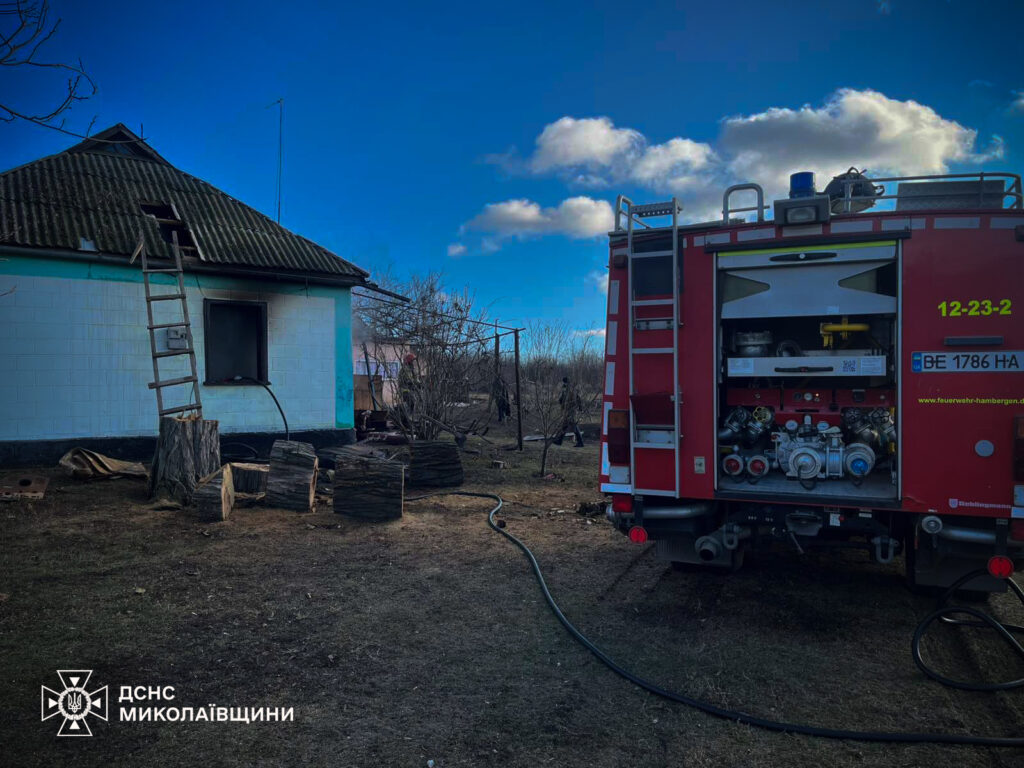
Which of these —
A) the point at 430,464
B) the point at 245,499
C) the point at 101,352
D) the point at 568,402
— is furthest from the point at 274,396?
the point at 568,402

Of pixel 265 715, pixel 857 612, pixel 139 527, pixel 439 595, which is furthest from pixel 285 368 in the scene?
pixel 857 612

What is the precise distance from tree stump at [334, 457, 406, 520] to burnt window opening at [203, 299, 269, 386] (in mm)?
4387

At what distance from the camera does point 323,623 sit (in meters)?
4.94

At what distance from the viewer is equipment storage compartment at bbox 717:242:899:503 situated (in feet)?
15.6

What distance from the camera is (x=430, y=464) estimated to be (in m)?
10.5

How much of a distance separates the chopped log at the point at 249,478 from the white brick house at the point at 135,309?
9.97 ft

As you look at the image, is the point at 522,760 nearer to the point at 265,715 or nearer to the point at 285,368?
the point at 265,715

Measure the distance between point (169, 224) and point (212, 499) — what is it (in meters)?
6.23

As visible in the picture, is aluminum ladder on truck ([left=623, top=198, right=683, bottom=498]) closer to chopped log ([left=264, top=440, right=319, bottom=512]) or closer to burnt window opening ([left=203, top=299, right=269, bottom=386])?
chopped log ([left=264, top=440, right=319, bottom=512])

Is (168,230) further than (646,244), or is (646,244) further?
(168,230)

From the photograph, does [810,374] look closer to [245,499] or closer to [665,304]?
[665,304]

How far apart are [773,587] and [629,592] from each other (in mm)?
1245

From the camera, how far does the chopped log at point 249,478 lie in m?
8.74

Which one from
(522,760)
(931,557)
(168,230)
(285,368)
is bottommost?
(522,760)
